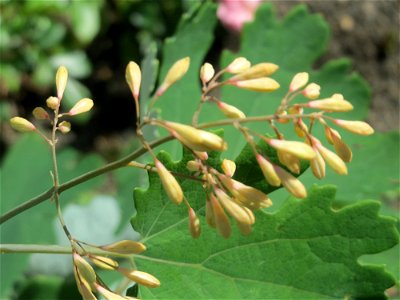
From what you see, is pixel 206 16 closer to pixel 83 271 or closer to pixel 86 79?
pixel 83 271

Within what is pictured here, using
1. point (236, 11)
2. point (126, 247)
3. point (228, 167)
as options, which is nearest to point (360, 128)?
point (228, 167)

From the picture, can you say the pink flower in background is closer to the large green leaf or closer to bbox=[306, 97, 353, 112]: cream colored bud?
the large green leaf

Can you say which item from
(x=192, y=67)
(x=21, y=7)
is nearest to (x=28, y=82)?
(x=21, y=7)

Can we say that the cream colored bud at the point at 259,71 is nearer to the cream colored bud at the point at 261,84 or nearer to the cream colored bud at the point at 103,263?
the cream colored bud at the point at 261,84

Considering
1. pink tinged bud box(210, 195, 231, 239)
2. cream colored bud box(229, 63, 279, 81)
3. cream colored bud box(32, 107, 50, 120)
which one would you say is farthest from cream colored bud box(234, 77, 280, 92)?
cream colored bud box(32, 107, 50, 120)

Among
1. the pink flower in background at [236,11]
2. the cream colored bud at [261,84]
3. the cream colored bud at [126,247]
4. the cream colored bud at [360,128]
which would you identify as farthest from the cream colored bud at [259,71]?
the pink flower in background at [236,11]

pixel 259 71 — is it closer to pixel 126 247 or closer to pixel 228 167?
pixel 228 167
